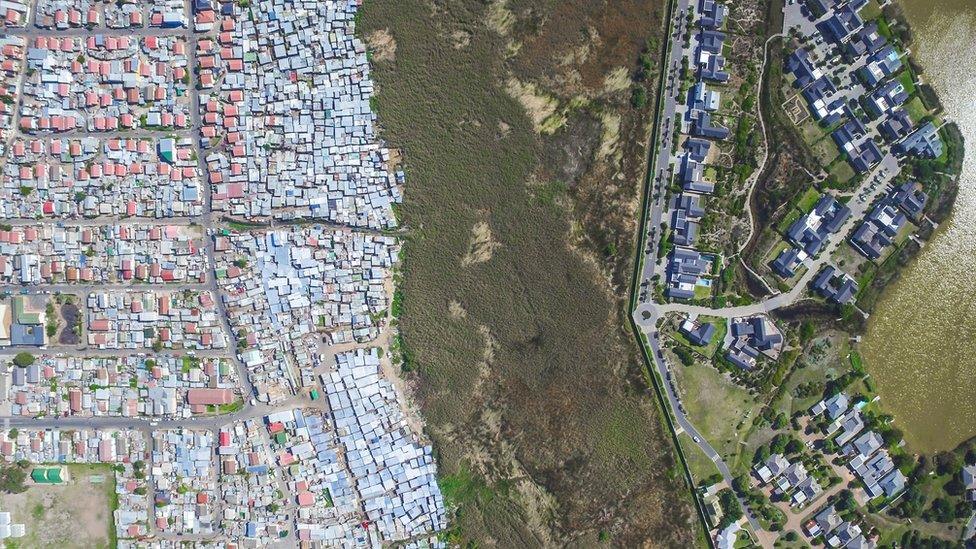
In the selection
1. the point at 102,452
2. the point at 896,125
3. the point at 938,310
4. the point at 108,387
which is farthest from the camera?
the point at 938,310

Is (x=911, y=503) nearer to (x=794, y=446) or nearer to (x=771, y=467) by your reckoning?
(x=794, y=446)

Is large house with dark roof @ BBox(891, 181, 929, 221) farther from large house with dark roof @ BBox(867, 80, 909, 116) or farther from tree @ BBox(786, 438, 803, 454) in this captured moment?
tree @ BBox(786, 438, 803, 454)

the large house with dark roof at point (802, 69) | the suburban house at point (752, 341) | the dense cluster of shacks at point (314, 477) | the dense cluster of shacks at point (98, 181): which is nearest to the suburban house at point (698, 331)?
the suburban house at point (752, 341)

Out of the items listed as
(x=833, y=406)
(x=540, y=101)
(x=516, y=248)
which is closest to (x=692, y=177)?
(x=540, y=101)

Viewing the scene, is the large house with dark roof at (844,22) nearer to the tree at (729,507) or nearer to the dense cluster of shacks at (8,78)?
the tree at (729,507)

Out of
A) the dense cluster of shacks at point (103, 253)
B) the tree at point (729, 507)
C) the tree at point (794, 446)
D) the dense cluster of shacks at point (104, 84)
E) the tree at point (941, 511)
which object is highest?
the dense cluster of shacks at point (104, 84)

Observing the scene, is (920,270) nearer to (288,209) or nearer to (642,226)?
Result: (642,226)
